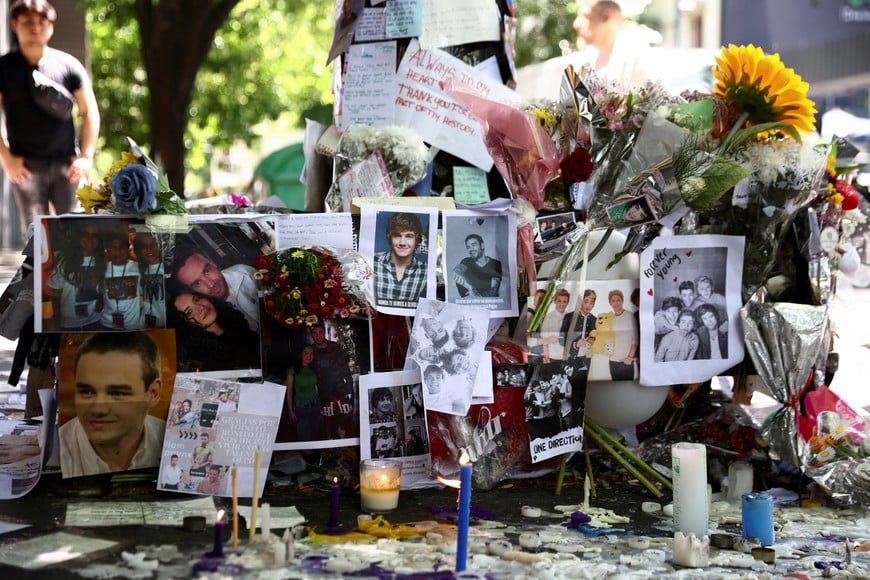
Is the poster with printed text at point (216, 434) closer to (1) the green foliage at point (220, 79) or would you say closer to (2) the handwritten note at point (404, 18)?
(2) the handwritten note at point (404, 18)

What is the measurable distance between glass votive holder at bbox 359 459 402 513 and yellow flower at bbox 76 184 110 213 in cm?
137

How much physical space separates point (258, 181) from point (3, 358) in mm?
6681

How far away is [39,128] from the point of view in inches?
280

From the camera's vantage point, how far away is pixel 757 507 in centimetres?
382

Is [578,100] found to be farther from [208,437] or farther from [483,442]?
[208,437]

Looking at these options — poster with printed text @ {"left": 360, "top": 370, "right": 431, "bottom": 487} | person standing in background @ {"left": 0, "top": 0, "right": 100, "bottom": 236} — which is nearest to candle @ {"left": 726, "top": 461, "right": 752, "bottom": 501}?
poster with printed text @ {"left": 360, "top": 370, "right": 431, "bottom": 487}

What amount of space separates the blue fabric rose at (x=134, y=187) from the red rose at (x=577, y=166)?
1.57 m

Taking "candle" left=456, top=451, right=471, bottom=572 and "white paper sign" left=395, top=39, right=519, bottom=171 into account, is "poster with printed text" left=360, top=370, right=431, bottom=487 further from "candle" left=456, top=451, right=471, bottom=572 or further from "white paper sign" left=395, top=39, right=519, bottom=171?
"white paper sign" left=395, top=39, right=519, bottom=171

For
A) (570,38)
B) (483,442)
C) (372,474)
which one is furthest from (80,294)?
(570,38)

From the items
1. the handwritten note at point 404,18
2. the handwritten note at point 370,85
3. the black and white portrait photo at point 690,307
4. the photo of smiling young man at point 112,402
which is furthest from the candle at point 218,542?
the handwritten note at point 404,18

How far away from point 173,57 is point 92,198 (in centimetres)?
654

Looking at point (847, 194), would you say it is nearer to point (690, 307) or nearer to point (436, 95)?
point (690, 307)

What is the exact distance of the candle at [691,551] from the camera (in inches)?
139

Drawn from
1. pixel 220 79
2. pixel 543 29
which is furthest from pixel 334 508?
pixel 543 29
